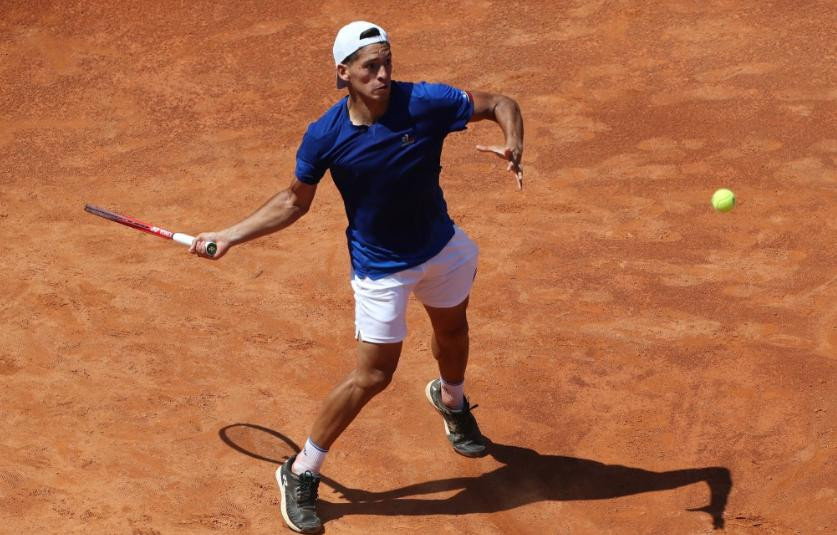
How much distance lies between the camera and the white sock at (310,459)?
6410 mm

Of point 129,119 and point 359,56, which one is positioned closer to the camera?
point 359,56

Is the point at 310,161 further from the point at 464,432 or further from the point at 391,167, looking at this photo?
Result: the point at 464,432

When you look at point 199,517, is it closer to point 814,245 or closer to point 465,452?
point 465,452

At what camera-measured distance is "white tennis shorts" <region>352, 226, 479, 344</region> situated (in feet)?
20.0

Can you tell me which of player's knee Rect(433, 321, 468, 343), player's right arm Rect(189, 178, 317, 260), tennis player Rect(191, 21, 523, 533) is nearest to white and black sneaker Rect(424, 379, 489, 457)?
player's knee Rect(433, 321, 468, 343)

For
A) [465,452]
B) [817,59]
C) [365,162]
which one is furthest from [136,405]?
[817,59]

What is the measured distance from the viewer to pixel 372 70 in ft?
18.8

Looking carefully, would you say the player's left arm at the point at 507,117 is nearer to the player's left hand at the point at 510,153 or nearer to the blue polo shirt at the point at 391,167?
the player's left hand at the point at 510,153

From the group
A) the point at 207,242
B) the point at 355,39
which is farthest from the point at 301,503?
the point at 355,39

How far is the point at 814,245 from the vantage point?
884 centimetres

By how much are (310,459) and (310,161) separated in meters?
1.66

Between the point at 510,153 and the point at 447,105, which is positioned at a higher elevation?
the point at 447,105

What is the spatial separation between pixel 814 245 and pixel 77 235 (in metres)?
5.72

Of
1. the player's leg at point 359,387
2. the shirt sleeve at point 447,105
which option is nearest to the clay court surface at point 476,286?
the player's leg at point 359,387
